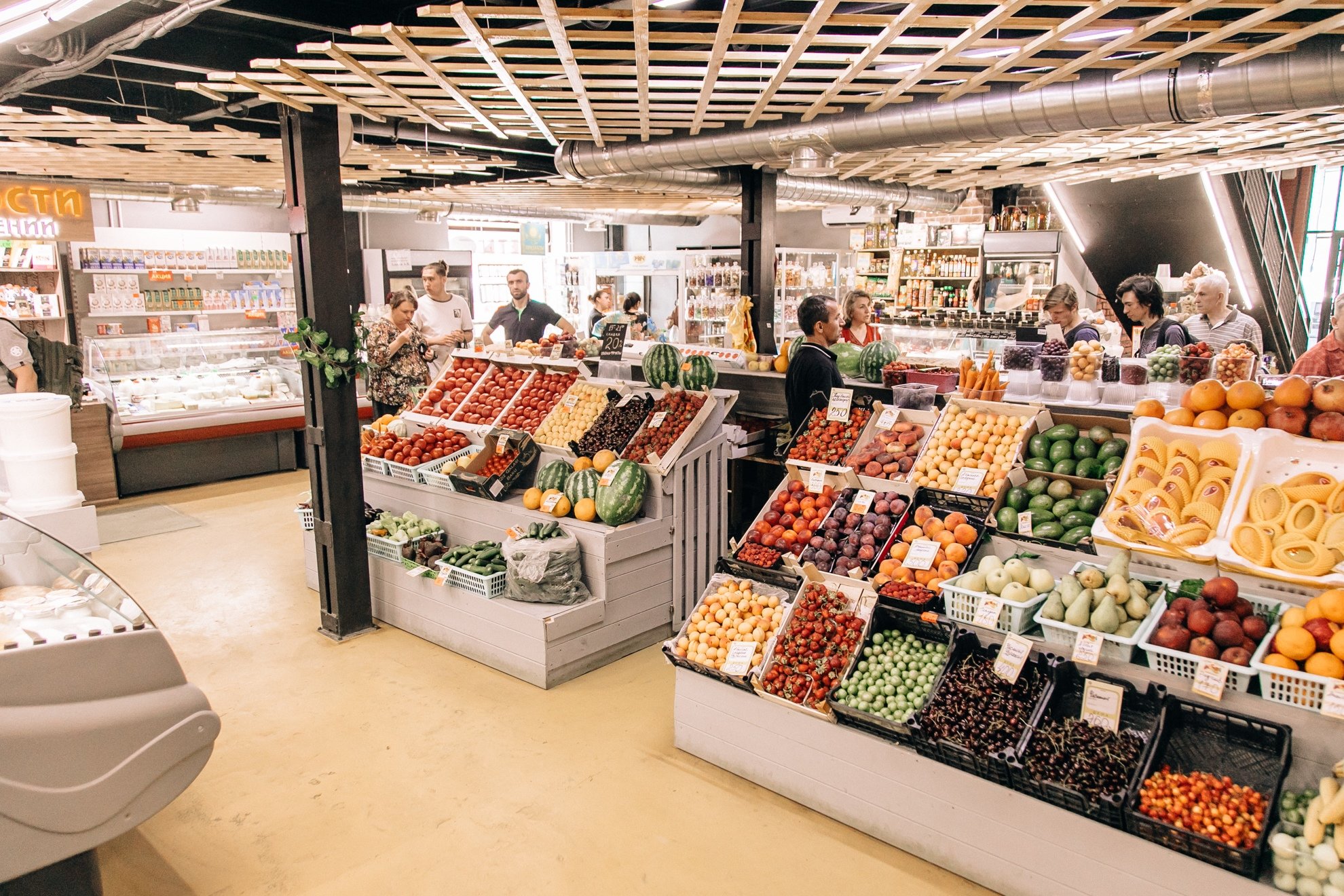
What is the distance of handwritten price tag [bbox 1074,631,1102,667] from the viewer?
287 centimetres

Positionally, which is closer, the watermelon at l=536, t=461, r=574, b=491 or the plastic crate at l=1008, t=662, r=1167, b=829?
the plastic crate at l=1008, t=662, r=1167, b=829

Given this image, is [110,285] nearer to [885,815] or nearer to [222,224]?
[222,224]

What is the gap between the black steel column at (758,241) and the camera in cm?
796

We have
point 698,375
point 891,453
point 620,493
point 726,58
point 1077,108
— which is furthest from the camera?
point 698,375

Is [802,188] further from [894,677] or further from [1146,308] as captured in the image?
[894,677]

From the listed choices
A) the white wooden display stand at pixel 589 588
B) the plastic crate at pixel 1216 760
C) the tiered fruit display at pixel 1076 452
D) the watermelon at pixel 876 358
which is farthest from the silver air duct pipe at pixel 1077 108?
the plastic crate at pixel 1216 760

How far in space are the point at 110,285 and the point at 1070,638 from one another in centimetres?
1132

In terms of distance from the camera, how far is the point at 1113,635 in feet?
9.53

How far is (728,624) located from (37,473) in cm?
541

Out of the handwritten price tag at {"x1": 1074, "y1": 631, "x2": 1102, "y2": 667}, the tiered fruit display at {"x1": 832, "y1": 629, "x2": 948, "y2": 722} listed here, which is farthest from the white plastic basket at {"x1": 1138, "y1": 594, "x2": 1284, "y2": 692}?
the tiered fruit display at {"x1": 832, "y1": 629, "x2": 948, "y2": 722}

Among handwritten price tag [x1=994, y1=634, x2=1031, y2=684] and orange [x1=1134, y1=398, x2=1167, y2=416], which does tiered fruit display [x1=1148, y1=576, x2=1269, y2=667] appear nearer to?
handwritten price tag [x1=994, y1=634, x2=1031, y2=684]

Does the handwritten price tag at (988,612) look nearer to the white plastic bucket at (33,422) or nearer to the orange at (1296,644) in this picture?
the orange at (1296,644)

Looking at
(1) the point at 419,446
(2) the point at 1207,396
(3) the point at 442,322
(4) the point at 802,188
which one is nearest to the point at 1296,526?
(2) the point at 1207,396

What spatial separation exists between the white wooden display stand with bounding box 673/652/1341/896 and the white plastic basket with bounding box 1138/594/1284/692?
1.3 inches
